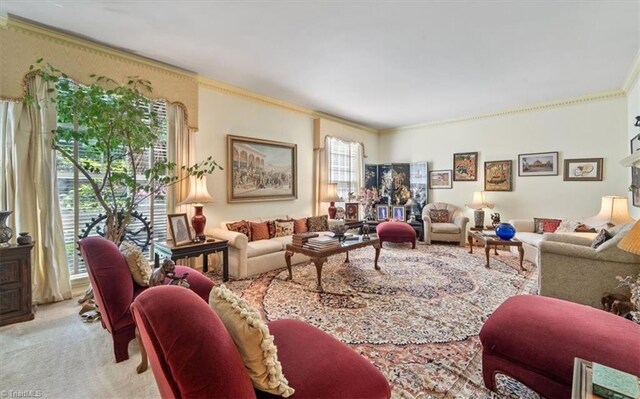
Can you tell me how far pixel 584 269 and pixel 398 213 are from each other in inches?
164

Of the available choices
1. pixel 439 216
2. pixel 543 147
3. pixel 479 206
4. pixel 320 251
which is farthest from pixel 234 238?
pixel 543 147

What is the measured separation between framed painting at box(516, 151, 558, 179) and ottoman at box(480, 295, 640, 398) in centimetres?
476

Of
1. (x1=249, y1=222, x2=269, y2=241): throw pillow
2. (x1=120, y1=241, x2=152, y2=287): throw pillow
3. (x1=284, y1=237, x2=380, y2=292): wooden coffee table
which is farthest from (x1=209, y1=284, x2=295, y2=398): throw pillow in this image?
(x1=249, y1=222, x2=269, y2=241): throw pillow

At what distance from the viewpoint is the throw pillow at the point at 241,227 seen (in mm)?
4291

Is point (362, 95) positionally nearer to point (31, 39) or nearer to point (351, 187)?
point (351, 187)

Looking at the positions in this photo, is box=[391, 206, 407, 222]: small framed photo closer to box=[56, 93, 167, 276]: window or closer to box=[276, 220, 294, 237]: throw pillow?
box=[276, 220, 294, 237]: throw pillow

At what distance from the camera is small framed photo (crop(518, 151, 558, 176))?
17.9 ft

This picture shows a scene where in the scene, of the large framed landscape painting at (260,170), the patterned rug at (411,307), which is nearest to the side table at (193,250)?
the patterned rug at (411,307)

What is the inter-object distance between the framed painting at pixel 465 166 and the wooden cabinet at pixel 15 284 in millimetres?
7226

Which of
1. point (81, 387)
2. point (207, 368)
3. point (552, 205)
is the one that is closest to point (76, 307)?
point (81, 387)

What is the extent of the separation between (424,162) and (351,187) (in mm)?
1924

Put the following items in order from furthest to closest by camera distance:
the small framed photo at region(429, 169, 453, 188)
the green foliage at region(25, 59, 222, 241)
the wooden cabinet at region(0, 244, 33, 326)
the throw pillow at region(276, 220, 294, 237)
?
the small framed photo at region(429, 169, 453, 188) → the throw pillow at region(276, 220, 294, 237) → the green foliage at region(25, 59, 222, 241) → the wooden cabinet at region(0, 244, 33, 326)

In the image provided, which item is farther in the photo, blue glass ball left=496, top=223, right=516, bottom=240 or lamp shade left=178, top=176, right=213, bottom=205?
blue glass ball left=496, top=223, right=516, bottom=240

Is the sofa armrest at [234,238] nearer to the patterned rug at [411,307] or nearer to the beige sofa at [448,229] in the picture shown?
the patterned rug at [411,307]
